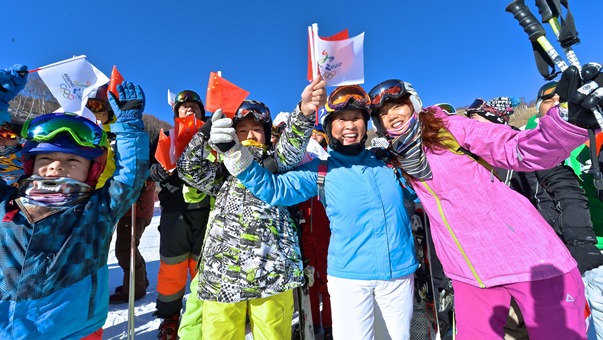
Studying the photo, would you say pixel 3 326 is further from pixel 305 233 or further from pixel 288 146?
pixel 305 233

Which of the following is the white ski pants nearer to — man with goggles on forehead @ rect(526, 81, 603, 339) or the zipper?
the zipper

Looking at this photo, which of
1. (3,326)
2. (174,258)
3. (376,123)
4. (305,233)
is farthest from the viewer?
(305,233)

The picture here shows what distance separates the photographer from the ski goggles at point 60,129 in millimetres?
1814

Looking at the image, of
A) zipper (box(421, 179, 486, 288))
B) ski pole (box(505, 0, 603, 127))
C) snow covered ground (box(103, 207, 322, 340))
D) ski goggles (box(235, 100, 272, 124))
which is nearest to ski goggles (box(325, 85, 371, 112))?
ski goggles (box(235, 100, 272, 124))

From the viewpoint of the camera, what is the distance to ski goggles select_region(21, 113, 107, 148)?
181 cm

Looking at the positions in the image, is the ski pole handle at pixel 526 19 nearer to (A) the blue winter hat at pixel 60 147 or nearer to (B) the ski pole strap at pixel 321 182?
(B) the ski pole strap at pixel 321 182

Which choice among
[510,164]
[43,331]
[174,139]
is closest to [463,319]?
[510,164]

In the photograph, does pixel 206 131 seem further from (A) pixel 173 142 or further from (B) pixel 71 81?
(B) pixel 71 81

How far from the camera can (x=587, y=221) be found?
242cm

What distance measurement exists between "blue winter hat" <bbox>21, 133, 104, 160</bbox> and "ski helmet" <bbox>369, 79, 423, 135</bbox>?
232cm

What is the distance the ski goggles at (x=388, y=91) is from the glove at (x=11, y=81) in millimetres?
2789

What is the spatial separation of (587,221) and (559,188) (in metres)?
0.34

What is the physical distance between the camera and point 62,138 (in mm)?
1877

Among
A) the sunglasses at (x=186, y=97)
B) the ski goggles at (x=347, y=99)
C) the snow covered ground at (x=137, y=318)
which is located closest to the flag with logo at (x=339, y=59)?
the ski goggles at (x=347, y=99)
